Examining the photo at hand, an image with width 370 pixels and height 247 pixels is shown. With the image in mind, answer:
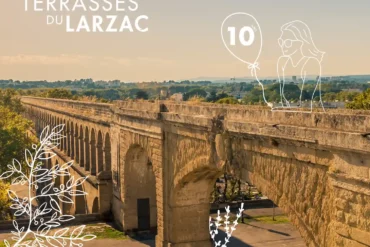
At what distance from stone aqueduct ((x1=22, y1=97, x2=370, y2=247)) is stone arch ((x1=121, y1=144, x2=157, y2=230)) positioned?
0.04 m

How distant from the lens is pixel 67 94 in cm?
8631

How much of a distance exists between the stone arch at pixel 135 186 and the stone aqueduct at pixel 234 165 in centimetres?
4

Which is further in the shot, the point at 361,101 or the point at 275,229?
the point at 361,101

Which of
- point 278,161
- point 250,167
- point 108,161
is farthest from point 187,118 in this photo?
point 108,161

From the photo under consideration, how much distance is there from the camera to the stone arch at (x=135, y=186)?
2153cm

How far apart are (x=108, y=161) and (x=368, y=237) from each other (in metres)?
20.0

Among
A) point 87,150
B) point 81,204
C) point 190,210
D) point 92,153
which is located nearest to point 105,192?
point 81,204

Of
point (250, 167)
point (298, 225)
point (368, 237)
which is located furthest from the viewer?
point (250, 167)

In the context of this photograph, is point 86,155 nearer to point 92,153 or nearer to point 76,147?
point 92,153

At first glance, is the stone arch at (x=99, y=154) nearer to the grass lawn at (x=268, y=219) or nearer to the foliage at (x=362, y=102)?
the grass lawn at (x=268, y=219)

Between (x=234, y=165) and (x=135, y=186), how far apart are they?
33.7ft

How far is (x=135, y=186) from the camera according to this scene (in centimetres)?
2180

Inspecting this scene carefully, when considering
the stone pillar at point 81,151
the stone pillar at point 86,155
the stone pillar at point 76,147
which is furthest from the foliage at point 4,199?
the stone pillar at point 76,147

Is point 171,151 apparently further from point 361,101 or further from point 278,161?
point 361,101
